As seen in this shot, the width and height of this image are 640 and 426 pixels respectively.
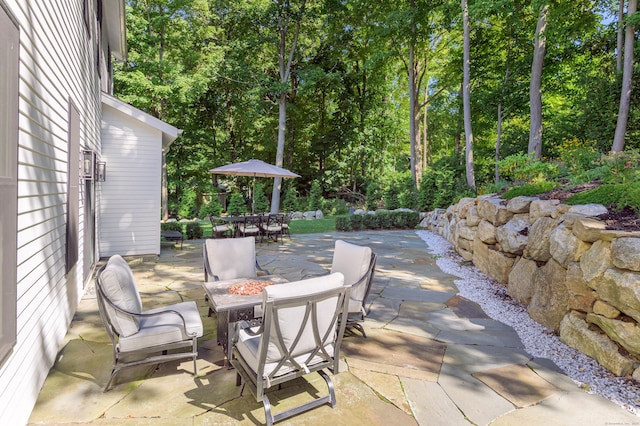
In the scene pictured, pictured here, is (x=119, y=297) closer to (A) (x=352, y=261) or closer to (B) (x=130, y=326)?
(B) (x=130, y=326)

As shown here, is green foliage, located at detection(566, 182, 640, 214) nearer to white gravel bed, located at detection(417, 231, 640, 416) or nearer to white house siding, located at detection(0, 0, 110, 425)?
white gravel bed, located at detection(417, 231, 640, 416)

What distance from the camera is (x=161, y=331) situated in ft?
9.69

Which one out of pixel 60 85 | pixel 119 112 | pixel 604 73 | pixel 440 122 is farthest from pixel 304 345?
pixel 440 122

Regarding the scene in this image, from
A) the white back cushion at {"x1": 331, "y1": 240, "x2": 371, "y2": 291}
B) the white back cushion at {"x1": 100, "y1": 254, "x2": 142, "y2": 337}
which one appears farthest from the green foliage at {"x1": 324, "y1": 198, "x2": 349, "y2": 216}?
the white back cushion at {"x1": 100, "y1": 254, "x2": 142, "y2": 337}

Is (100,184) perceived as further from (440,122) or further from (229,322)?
(440,122)

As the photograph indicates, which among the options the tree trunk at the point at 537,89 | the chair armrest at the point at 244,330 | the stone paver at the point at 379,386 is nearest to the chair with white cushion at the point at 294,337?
the chair armrest at the point at 244,330

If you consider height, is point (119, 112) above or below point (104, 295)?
above

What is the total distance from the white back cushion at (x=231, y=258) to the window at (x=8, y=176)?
2.23 metres

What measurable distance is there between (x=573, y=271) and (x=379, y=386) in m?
2.38

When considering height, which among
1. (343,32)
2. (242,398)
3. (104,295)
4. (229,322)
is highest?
(343,32)

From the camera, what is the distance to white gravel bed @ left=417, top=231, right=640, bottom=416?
2.84 meters

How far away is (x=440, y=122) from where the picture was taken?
27.4m

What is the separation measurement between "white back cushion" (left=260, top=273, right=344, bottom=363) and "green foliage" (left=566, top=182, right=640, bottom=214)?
135 inches

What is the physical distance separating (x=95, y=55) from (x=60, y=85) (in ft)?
11.7
